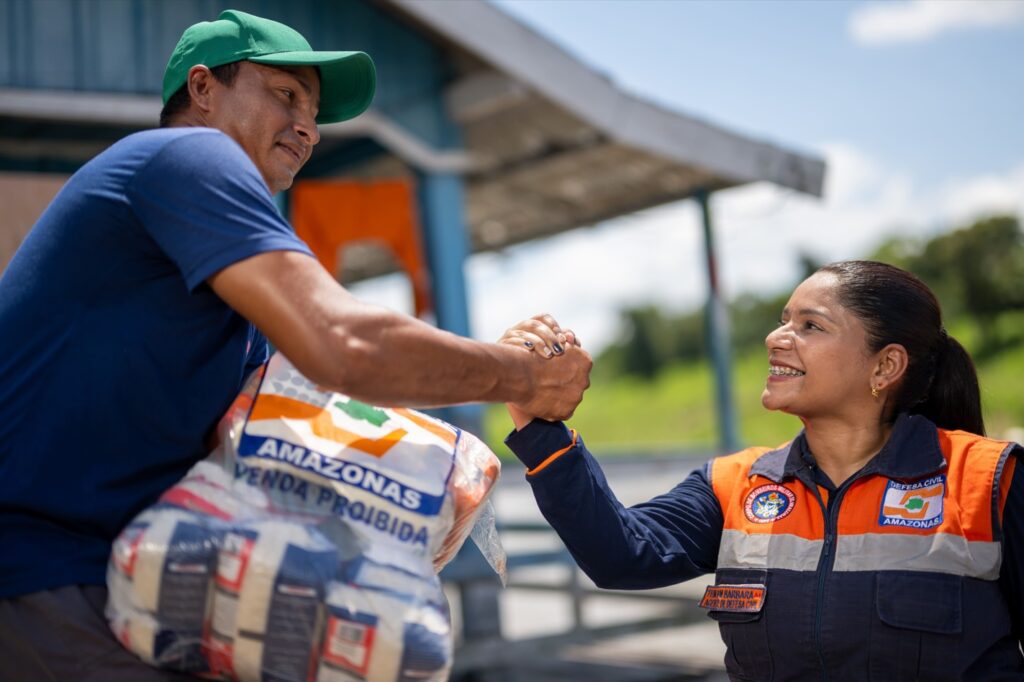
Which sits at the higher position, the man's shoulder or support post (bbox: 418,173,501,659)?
the man's shoulder

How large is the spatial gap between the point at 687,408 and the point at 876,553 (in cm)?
3931

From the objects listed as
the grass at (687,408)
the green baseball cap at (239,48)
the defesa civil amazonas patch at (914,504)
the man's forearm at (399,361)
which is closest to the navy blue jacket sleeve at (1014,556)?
the defesa civil amazonas patch at (914,504)

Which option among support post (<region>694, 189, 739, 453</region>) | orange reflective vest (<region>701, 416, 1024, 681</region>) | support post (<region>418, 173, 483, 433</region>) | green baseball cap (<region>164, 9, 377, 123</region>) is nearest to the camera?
green baseball cap (<region>164, 9, 377, 123</region>)

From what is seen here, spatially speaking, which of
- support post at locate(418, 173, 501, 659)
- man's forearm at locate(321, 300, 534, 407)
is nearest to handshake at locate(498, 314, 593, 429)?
man's forearm at locate(321, 300, 534, 407)

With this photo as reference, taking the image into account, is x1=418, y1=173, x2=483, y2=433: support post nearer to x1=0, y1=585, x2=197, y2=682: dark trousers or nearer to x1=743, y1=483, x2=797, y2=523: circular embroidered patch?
x1=743, y1=483, x2=797, y2=523: circular embroidered patch

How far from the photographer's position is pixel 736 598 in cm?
266

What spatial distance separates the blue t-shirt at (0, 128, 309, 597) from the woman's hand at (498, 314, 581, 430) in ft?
2.03

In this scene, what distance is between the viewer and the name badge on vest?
2.63 metres

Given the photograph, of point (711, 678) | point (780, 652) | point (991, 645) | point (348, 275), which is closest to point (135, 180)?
point (780, 652)

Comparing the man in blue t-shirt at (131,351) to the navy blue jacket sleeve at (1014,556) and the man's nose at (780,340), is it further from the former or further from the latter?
the navy blue jacket sleeve at (1014,556)

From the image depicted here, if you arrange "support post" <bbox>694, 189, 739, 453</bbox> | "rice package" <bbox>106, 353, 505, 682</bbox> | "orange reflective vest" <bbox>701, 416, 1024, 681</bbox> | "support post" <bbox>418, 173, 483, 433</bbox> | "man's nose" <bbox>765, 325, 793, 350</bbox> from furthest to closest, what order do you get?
"support post" <bbox>694, 189, 739, 453</bbox>
"support post" <bbox>418, 173, 483, 433</bbox>
"man's nose" <bbox>765, 325, 793, 350</bbox>
"orange reflective vest" <bbox>701, 416, 1024, 681</bbox>
"rice package" <bbox>106, 353, 505, 682</bbox>

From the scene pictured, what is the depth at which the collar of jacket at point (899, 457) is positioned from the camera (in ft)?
8.70

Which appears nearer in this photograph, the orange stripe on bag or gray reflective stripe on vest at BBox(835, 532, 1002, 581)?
the orange stripe on bag

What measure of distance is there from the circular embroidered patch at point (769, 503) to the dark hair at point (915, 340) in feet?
1.28
